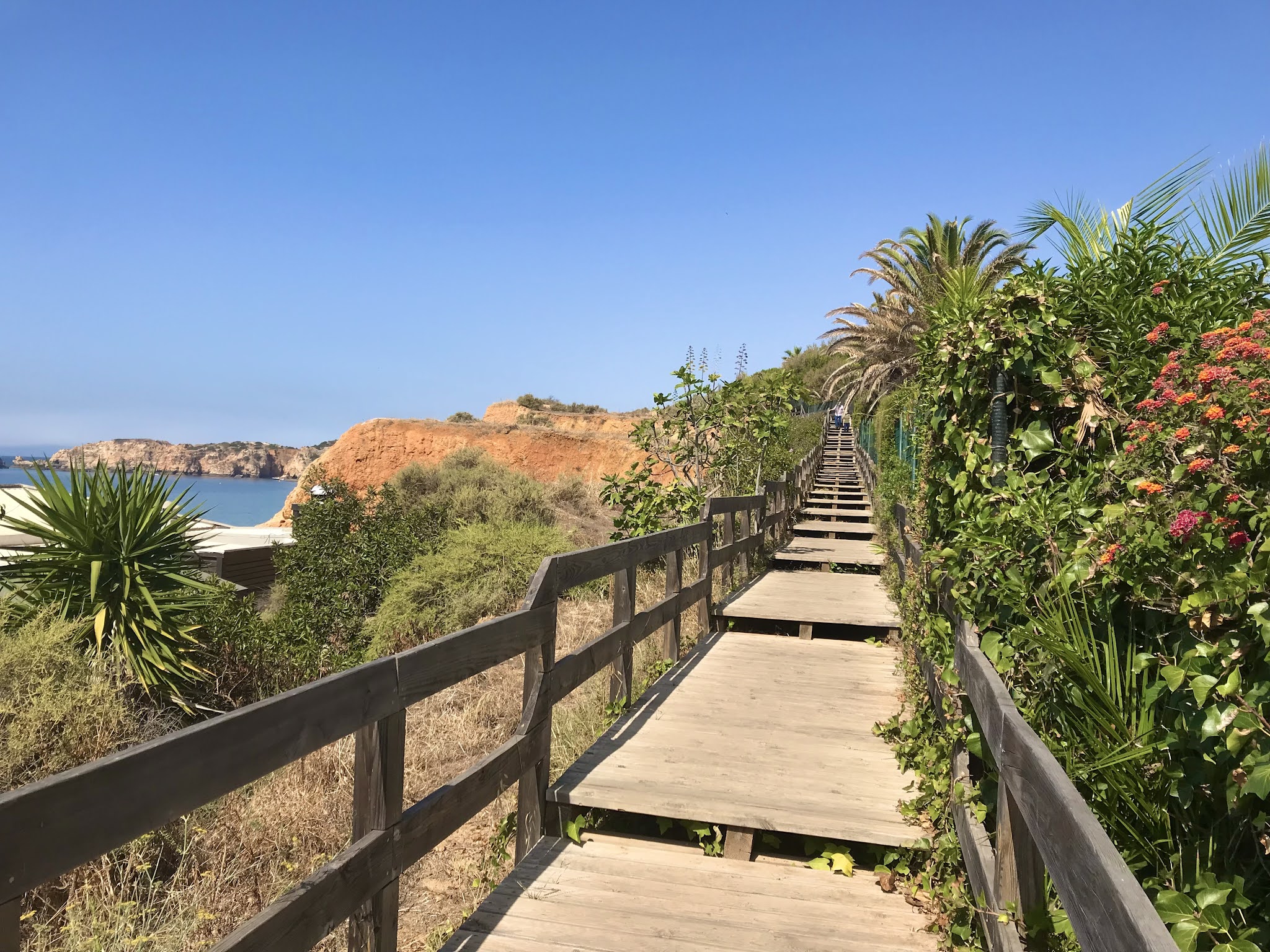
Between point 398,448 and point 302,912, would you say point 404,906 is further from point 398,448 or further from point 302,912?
point 398,448

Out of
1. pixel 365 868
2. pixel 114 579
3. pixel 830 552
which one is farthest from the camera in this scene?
pixel 830 552

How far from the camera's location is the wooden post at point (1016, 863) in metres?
2.65

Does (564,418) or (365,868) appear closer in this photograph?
(365,868)

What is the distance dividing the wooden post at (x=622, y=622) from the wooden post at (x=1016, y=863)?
2997 mm

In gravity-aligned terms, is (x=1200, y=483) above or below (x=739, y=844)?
above

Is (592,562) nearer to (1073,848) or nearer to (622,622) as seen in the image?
(622,622)

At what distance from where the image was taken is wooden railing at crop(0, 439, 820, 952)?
1670mm

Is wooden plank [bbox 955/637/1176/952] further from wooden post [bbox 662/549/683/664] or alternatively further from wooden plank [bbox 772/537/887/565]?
wooden plank [bbox 772/537/887/565]

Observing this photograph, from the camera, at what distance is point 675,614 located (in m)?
7.20

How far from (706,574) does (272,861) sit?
465 cm

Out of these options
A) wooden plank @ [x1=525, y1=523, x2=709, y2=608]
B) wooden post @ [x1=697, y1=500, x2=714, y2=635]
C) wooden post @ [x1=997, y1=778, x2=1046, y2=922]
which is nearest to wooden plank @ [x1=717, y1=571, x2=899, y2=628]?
wooden post @ [x1=697, y1=500, x2=714, y2=635]

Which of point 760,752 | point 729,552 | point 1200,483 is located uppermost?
point 1200,483

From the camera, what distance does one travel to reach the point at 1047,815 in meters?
2.05

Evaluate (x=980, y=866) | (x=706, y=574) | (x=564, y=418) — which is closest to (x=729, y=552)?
(x=706, y=574)
